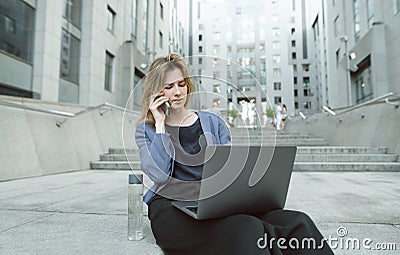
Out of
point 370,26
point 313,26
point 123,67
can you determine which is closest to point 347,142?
point 370,26

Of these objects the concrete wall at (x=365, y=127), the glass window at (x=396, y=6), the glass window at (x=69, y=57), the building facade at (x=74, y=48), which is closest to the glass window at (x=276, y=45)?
the building facade at (x=74, y=48)

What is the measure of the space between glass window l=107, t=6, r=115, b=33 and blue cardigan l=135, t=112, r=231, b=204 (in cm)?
1459

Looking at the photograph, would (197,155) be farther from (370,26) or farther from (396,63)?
(370,26)

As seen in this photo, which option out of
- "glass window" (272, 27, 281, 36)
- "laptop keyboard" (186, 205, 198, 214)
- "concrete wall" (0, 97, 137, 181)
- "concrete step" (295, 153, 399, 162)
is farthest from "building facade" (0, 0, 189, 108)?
"glass window" (272, 27, 281, 36)

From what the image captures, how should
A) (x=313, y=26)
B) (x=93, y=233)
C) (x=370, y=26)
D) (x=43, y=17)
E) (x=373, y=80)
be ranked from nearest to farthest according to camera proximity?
1. (x=93, y=233)
2. (x=43, y=17)
3. (x=373, y=80)
4. (x=370, y=26)
5. (x=313, y=26)

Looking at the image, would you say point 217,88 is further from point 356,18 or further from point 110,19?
point 356,18

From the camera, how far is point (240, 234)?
3.54ft

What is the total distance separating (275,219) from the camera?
4.09ft

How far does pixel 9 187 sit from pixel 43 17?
336 inches

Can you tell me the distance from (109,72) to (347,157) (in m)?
12.3

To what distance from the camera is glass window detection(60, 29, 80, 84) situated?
1162 centimetres

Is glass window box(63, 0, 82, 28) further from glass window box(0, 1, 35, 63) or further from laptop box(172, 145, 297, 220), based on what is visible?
laptop box(172, 145, 297, 220)

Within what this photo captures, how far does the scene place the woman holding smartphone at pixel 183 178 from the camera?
3.65 feet

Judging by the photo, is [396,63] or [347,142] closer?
[347,142]
